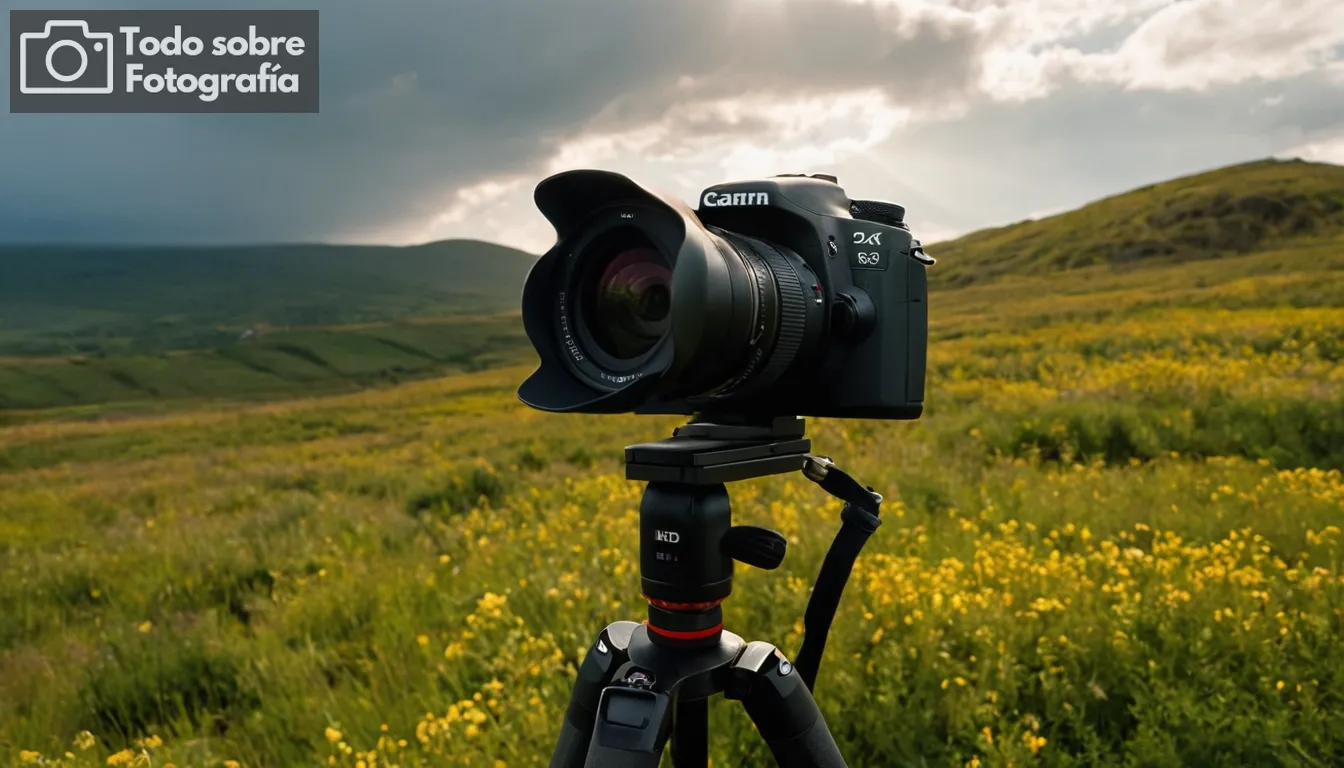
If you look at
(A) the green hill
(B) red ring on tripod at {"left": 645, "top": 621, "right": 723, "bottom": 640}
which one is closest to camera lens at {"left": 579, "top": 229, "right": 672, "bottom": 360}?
(B) red ring on tripod at {"left": 645, "top": 621, "right": 723, "bottom": 640}

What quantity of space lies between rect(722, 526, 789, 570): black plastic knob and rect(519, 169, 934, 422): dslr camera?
34cm

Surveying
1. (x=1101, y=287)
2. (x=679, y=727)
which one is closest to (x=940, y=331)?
(x=1101, y=287)

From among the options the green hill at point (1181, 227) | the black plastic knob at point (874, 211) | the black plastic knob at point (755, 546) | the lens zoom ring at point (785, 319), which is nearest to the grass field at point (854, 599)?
the black plastic knob at point (755, 546)

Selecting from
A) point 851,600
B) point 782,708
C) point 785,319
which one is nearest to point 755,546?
point 782,708

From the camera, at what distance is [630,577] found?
4418 mm

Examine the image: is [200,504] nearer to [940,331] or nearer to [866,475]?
[866,475]

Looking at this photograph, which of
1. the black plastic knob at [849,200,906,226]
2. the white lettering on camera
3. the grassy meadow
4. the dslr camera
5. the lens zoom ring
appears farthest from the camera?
the grassy meadow

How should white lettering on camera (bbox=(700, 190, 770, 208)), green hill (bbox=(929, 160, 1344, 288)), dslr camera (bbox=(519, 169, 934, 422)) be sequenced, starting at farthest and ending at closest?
green hill (bbox=(929, 160, 1344, 288))
white lettering on camera (bbox=(700, 190, 770, 208))
dslr camera (bbox=(519, 169, 934, 422))

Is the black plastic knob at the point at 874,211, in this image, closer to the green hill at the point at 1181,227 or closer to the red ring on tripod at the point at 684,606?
the red ring on tripod at the point at 684,606

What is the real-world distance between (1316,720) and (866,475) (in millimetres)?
4060

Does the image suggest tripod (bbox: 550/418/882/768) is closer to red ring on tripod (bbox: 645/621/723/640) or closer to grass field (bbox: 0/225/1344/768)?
red ring on tripod (bbox: 645/621/723/640)

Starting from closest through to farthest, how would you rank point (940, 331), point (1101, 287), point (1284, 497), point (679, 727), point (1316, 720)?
point (679, 727) → point (1316, 720) → point (1284, 497) → point (940, 331) → point (1101, 287)

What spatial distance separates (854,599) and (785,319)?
2314 mm

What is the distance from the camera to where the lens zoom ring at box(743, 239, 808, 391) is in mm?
1980
